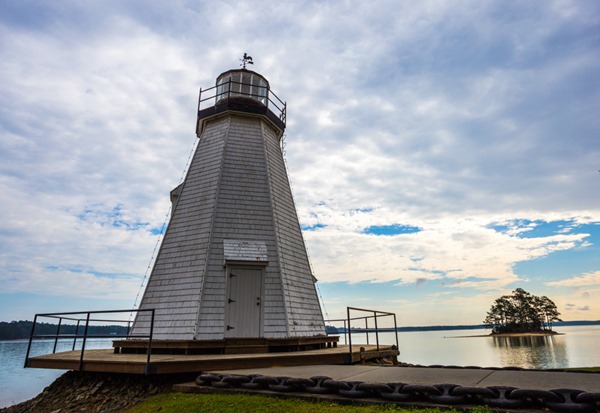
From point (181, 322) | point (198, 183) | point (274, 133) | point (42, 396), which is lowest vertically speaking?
point (42, 396)

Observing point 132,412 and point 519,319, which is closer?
point 132,412

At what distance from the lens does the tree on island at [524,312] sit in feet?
263

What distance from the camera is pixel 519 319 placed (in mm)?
82062

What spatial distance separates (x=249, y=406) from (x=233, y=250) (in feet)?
18.9

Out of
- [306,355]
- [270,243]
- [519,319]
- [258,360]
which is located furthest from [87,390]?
[519,319]

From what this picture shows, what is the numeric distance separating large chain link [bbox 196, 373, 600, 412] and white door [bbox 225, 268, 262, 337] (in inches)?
164

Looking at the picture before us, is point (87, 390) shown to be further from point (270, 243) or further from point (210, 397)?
point (270, 243)

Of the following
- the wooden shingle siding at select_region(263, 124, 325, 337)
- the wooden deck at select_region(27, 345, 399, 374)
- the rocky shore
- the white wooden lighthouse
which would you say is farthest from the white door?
the rocky shore

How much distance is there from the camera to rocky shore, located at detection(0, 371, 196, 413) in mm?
6395

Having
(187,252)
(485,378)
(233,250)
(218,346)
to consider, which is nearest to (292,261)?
(233,250)

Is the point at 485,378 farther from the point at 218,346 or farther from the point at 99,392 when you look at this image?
the point at 99,392

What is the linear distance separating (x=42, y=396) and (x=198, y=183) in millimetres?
6486

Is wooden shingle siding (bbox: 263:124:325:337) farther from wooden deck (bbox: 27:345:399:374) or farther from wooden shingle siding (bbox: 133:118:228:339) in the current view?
wooden shingle siding (bbox: 133:118:228:339)

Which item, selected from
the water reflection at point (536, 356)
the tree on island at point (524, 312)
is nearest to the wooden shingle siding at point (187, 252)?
the water reflection at point (536, 356)
